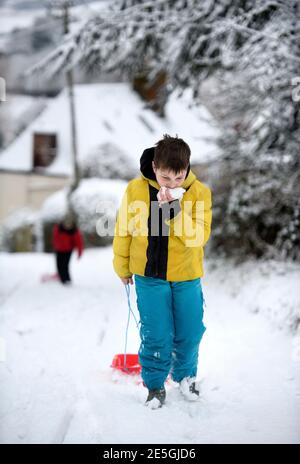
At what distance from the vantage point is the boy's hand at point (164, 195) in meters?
2.46

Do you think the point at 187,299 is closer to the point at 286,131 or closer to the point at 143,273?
the point at 143,273

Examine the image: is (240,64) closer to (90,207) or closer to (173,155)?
(173,155)

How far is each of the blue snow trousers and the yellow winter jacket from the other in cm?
8

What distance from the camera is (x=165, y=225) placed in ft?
8.61

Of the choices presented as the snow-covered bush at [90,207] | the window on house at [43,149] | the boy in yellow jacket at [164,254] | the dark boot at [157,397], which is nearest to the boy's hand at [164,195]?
the boy in yellow jacket at [164,254]

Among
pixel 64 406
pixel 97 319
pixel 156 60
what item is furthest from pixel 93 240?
pixel 64 406

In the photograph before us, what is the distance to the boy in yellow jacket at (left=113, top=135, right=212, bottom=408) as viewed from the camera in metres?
2.57

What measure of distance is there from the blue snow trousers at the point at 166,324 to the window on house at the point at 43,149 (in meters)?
17.8

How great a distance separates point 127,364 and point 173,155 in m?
1.63

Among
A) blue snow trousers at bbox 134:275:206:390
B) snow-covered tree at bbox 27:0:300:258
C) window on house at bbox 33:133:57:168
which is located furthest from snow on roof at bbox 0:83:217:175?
blue snow trousers at bbox 134:275:206:390

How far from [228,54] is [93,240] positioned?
28.7ft

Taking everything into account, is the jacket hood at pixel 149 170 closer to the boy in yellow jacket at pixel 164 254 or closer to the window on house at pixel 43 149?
the boy in yellow jacket at pixel 164 254

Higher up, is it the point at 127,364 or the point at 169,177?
the point at 169,177

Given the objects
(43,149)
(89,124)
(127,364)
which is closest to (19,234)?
(43,149)
